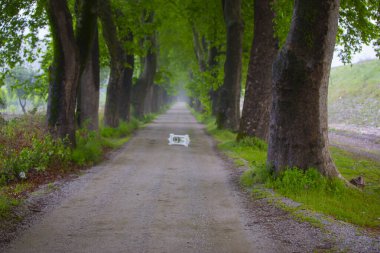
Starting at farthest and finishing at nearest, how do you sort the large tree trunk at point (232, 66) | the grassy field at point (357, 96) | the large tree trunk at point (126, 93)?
1. the grassy field at point (357, 96)
2. the large tree trunk at point (126, 93)
3. the large tree trunk at point (232, 66)

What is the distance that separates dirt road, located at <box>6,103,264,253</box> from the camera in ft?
21.0

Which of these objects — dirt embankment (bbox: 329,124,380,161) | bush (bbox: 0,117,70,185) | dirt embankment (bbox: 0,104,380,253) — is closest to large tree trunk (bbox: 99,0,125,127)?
bush (bbox: 0,117,70,185)

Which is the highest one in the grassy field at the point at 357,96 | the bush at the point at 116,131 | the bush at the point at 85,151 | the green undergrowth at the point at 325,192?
the grassy field at the point at 357,96

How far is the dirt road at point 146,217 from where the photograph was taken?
6.39 metres

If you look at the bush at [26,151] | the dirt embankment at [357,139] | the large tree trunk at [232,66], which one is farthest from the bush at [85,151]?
the dirt embankment at [357,139]

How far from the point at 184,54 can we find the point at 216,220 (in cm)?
4472

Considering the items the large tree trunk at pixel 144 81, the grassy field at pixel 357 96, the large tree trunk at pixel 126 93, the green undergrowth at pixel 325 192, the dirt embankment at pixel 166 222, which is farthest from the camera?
the grassy field at pixel 357 96

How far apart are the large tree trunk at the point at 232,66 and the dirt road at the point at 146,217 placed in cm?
1220

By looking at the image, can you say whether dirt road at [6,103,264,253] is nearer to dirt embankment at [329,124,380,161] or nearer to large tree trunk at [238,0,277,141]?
large tree trunk at [238,0,277,141]

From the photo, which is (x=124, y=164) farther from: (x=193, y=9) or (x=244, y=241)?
(x=193, y=9)

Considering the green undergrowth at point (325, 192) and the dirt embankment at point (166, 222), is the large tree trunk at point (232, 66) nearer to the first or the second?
the green undergrowth at point (325, 192)

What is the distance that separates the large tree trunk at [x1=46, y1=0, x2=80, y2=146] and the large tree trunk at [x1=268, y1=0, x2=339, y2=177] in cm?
686

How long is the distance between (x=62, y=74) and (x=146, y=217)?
7.55 m

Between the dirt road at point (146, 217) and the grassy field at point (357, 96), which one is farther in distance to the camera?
the grassy field at point (357, 96)
